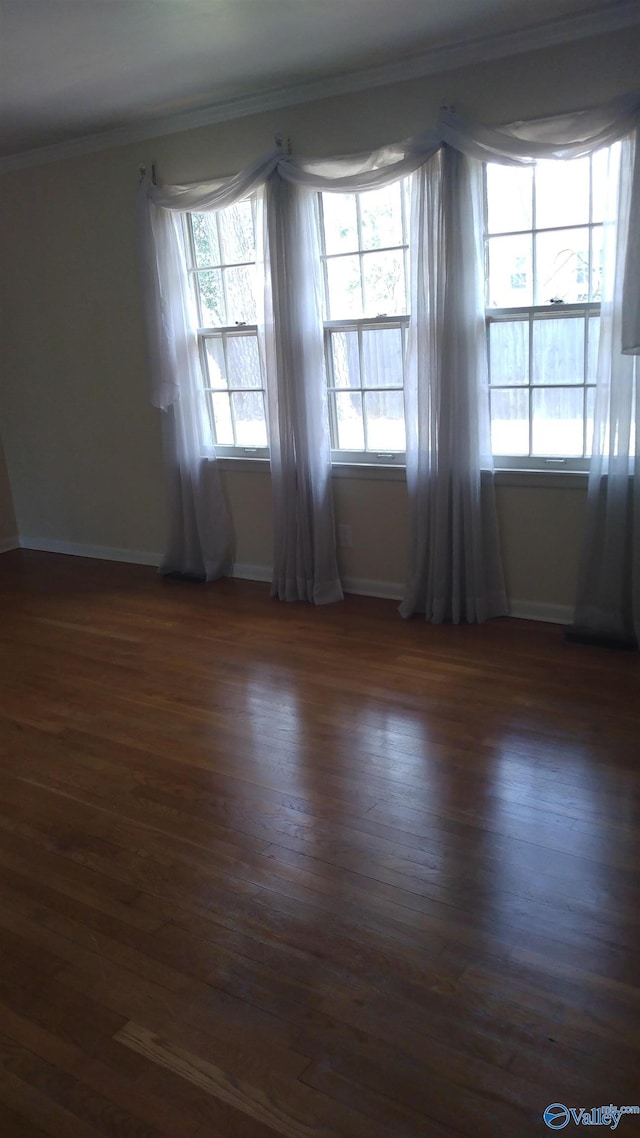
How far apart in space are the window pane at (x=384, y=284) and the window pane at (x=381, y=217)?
7 cm

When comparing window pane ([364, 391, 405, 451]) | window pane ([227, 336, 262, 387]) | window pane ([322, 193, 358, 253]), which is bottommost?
window pane ([364, 391, 405, 451])

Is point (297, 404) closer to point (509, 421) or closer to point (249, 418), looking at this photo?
point (249, 418)

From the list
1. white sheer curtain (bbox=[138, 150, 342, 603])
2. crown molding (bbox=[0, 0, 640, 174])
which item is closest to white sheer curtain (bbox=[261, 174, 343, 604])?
white sheer curtain (bbox=[138, 150, 342, 603])

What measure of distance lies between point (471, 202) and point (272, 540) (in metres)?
2.27

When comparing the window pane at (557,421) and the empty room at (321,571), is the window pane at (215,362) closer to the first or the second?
the empty room at (321,571)

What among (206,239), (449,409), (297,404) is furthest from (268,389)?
(449,409)

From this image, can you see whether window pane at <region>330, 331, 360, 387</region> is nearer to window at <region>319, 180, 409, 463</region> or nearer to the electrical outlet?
window at <region>319, 180, 409, 463</region>

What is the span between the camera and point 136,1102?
175 cm

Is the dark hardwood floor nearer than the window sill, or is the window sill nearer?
the dark hardwood floor

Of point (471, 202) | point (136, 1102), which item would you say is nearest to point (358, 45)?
point (471, 202)

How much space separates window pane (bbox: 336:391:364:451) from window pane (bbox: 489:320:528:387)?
32.5 inches

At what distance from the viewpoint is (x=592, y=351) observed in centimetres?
379

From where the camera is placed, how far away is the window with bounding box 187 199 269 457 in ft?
15.6

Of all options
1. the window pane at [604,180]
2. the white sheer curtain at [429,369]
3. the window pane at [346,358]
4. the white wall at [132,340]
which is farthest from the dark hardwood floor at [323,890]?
the window pane at [604,180]
